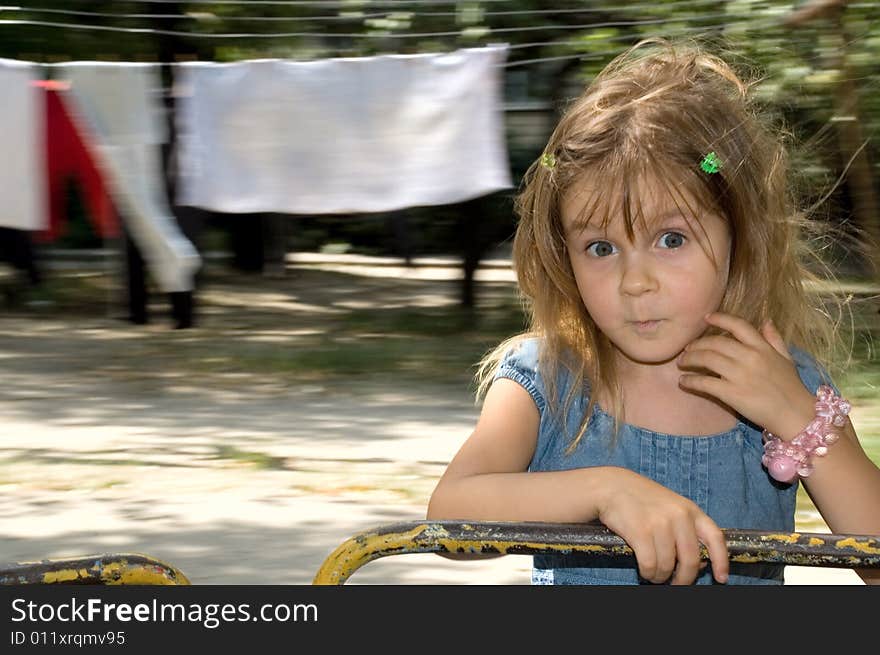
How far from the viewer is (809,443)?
1.43m

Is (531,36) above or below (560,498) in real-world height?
above

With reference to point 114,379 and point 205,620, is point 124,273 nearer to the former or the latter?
point 114,379

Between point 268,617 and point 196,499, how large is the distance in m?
3.48

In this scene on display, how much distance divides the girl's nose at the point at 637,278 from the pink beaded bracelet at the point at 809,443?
0.22 m

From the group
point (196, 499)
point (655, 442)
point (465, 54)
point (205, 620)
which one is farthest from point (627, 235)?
point (465, 54)

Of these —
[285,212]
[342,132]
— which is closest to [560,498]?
[342,132]

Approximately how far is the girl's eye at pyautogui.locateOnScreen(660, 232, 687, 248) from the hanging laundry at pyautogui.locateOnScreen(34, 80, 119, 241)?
5290mm

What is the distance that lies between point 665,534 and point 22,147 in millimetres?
5687

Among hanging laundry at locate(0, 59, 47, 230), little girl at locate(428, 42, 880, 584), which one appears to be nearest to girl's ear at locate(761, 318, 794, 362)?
little girl at locate(428, 42, 880, 584)

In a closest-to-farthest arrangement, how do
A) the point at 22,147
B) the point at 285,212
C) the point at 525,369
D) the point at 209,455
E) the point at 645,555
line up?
the point at 645,555 < the point at 525,369 < the point at 209,455 < the point at 22,147 < the point at 285,212

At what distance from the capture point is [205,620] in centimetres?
106

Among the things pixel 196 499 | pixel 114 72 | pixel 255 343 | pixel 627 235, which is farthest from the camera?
pixel 255 343

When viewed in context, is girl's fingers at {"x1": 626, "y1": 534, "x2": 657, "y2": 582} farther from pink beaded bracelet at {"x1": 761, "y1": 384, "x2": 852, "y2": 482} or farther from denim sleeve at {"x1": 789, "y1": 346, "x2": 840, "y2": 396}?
denim sleeve at {"x1": 789, "y1": 346, "x2": 840, "y2": 396}

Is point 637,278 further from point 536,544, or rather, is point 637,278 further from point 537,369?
point 536,544
